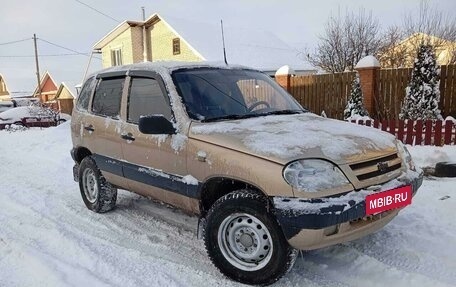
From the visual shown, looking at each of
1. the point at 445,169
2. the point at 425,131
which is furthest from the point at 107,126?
the point at 425,131

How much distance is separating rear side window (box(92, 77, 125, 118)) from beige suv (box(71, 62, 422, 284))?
→ 0.09ft

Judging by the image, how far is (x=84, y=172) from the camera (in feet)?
17.6

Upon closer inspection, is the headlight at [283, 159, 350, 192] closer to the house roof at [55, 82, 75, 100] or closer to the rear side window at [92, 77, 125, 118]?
the rear side window at [92, 77, 125, 118]

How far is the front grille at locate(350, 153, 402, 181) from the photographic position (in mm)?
2979

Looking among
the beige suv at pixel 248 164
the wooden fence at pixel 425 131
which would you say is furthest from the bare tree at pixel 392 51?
the beige suv at pixel 248 164

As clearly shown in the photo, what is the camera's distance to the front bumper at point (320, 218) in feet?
9.14

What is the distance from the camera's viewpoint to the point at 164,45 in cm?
2586

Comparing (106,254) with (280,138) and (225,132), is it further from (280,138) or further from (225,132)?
(280,138)

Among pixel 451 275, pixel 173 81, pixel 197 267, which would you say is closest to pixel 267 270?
pixel 197 267

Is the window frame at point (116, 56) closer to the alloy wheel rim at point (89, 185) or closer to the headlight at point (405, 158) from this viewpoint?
the alloy wheel rim at point (89, 185)

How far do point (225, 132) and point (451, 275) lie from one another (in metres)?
2.19

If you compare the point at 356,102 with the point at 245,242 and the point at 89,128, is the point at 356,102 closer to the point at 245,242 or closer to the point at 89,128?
the point at 89,128

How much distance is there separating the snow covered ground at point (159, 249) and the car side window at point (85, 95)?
1.40 m

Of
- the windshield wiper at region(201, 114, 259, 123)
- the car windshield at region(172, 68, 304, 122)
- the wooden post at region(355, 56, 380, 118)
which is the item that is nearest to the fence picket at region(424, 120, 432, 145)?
the wooden post at region(355, 56, 380, 118)
